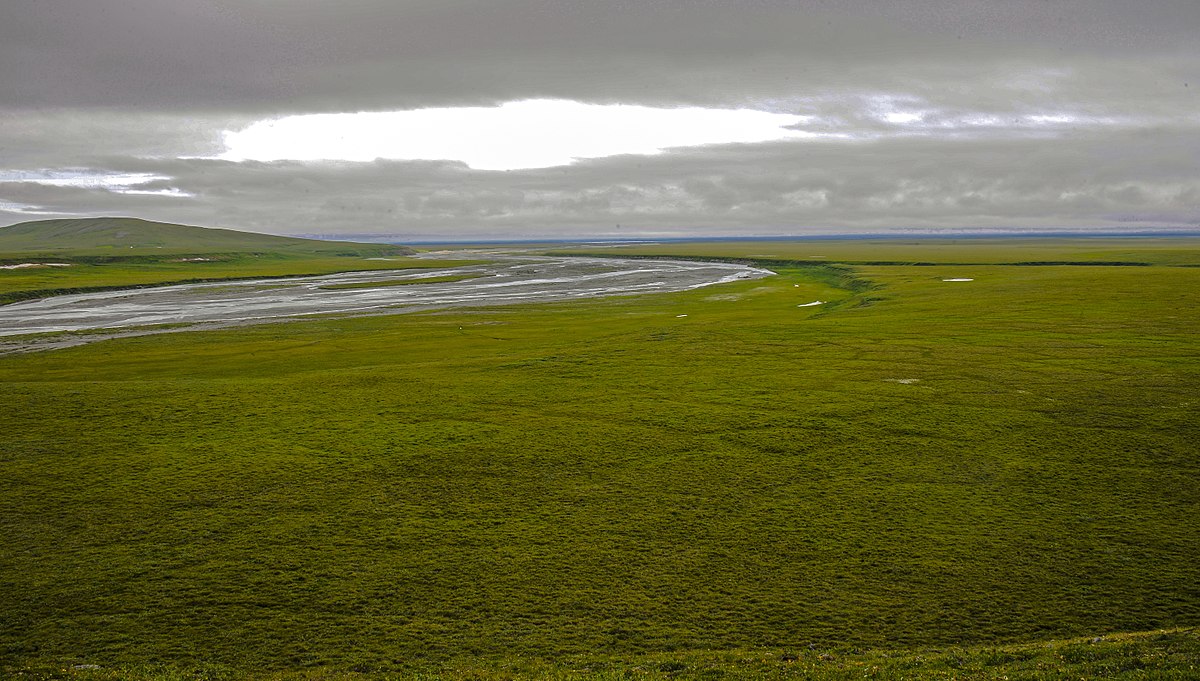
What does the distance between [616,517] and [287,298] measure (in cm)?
10310

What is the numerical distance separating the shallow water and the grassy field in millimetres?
39085

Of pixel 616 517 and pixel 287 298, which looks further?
pixel 287 298

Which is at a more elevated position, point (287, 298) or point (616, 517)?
point (287, 298)

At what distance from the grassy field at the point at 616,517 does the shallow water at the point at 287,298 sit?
128 feet

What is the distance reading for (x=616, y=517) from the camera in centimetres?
2414

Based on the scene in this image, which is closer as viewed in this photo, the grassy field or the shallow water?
Answer: the grassy field

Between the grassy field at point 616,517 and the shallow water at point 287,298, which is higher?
the shallow water at point 287,298

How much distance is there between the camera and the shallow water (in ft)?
282

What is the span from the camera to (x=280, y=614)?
1853 centimetres

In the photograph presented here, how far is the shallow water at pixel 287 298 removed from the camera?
85938 mm

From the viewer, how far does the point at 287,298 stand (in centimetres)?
11425

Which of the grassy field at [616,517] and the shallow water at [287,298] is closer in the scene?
the grassy field at [616,517]

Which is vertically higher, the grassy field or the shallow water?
the shallow water

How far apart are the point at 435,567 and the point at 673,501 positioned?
844 cm
